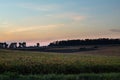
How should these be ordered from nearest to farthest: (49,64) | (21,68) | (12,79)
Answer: (12,79)
(21,68)
(49,64)

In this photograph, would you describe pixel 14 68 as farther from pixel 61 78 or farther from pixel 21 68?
pixel 61 78

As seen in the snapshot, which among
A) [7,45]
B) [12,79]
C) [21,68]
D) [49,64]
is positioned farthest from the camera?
[7,45]

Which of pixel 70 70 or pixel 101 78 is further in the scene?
pixel 70 70

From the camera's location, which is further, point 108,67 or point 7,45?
point 7,45

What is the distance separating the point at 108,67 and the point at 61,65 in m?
4.77

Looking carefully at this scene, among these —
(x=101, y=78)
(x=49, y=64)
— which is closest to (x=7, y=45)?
(x=49, y=64)

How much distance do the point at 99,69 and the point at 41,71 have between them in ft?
19.0

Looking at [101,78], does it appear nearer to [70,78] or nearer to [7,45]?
[70,78]

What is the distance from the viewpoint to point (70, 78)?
24672 millimetres

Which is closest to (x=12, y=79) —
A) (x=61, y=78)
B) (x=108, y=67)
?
(x=61, y=78)

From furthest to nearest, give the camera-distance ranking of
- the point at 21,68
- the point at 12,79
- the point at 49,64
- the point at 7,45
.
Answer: the point at 7,45
the point at 49,64
the point at 21,68
the point at 12,79

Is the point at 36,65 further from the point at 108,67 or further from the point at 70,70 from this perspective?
the point at 108,67

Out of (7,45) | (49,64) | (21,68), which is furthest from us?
(7,45)

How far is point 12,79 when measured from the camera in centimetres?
2414
